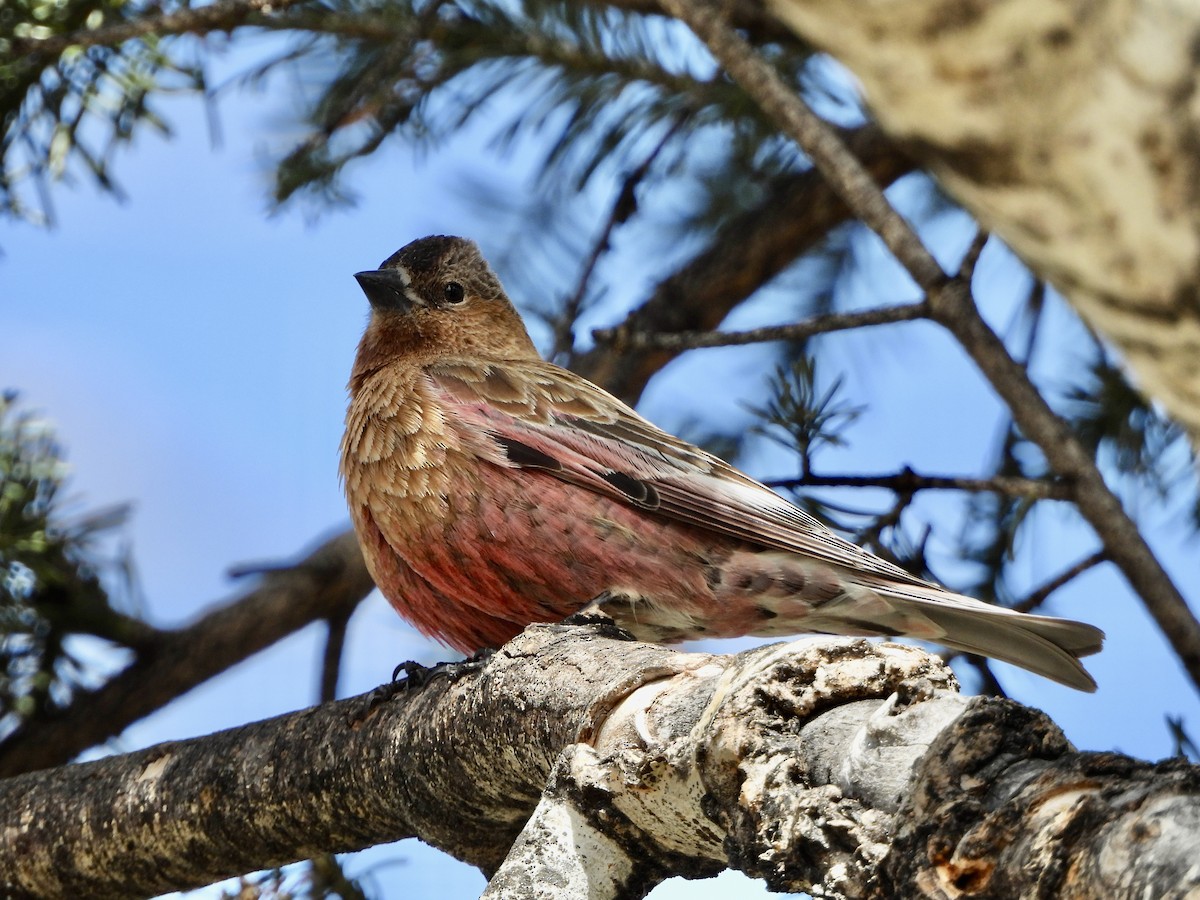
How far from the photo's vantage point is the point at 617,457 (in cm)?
364

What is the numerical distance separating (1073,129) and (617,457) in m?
2.88

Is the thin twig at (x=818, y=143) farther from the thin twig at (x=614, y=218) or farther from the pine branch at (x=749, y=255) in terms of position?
the pine branch at (x=749, y=255)

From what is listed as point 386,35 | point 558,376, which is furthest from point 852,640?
point 386,35

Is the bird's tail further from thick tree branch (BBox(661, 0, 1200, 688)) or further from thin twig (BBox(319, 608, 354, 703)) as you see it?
thin twig (BBox(319, 608, 354, 703))

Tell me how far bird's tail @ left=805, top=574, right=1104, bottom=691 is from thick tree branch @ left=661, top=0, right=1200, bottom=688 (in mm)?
255

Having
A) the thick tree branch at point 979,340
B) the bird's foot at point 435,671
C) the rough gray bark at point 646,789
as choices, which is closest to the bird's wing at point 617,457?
the thick tree branch at point 979,340

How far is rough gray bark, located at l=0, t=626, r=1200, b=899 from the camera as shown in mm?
1333

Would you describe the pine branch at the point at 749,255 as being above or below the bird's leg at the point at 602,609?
above

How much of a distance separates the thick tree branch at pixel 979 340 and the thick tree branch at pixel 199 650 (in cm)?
184

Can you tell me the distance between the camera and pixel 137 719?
3621 mm

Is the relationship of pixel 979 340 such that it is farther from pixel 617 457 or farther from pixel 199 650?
pixel 199 650

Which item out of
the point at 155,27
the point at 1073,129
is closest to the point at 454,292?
the point at 155,27

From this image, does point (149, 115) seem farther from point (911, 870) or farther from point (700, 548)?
point (911, 870)

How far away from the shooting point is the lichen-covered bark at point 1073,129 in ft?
2.43
